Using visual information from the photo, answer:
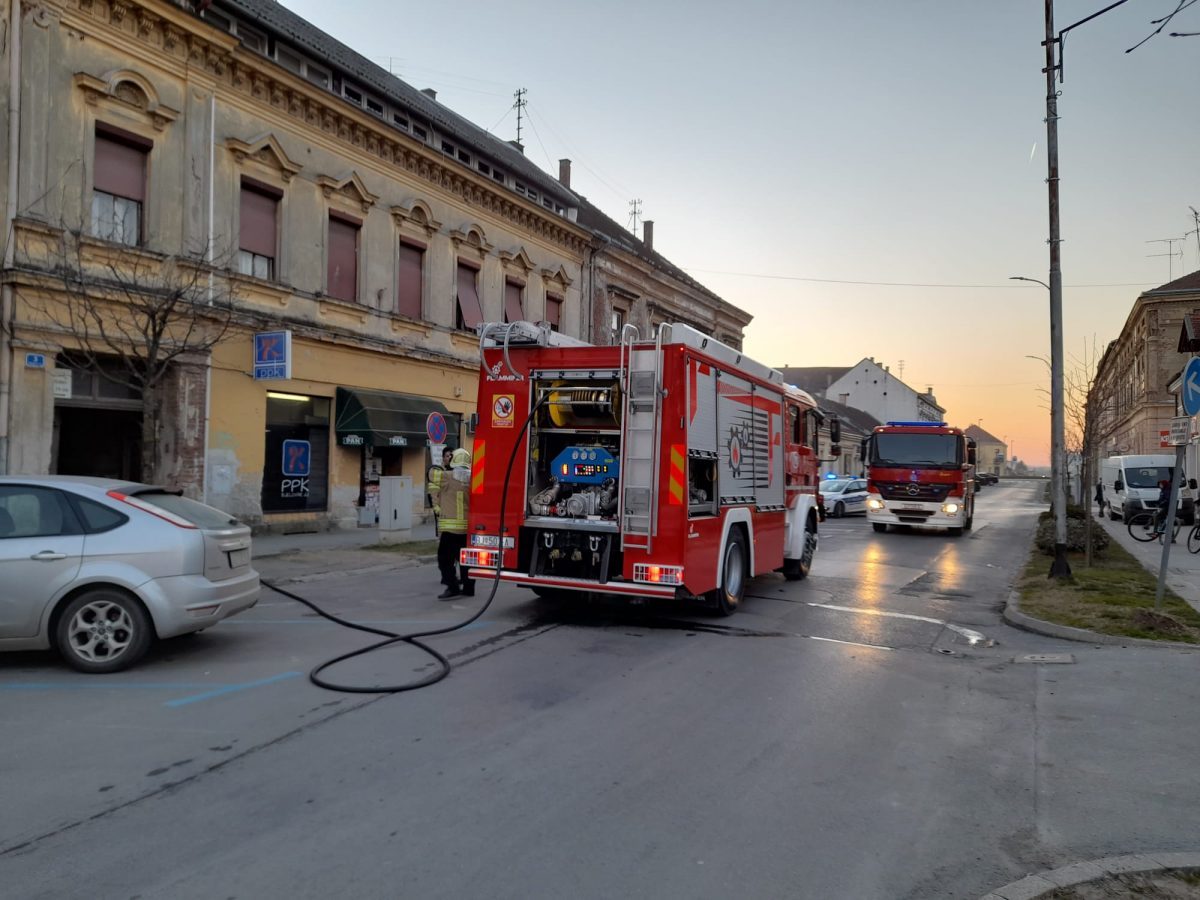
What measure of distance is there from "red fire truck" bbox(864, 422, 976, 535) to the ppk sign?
14790 mm

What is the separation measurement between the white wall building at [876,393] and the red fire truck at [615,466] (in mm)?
86895

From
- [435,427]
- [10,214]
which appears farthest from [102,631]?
[10,214]

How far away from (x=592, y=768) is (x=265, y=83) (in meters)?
17.9

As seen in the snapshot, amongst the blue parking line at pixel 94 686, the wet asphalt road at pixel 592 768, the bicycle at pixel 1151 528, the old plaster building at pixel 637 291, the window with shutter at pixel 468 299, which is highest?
the old plaster building at pixel 637 291

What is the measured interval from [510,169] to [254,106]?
32.3 ft

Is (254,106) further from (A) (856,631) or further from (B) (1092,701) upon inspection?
(B) (1092,701)

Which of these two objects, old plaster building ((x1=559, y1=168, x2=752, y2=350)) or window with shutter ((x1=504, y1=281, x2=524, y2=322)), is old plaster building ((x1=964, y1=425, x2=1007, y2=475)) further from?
window with shutter ((x1=504, y1=281, x2=524, y2=322))

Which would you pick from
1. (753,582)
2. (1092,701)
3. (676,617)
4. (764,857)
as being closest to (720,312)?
(753,582)

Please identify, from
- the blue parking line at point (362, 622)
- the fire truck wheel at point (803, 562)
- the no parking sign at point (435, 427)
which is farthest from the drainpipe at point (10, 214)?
the fire truck wheel at point (803, 562)

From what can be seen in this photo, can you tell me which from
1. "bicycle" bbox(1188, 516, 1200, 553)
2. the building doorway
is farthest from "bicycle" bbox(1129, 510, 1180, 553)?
the building doorway

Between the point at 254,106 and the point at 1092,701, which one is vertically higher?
the point at 254,106

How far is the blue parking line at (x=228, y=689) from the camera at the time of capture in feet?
19.3

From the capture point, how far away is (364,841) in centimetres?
377

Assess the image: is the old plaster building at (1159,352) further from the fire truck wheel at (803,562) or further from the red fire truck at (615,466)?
the red fire truck at (615,466)
